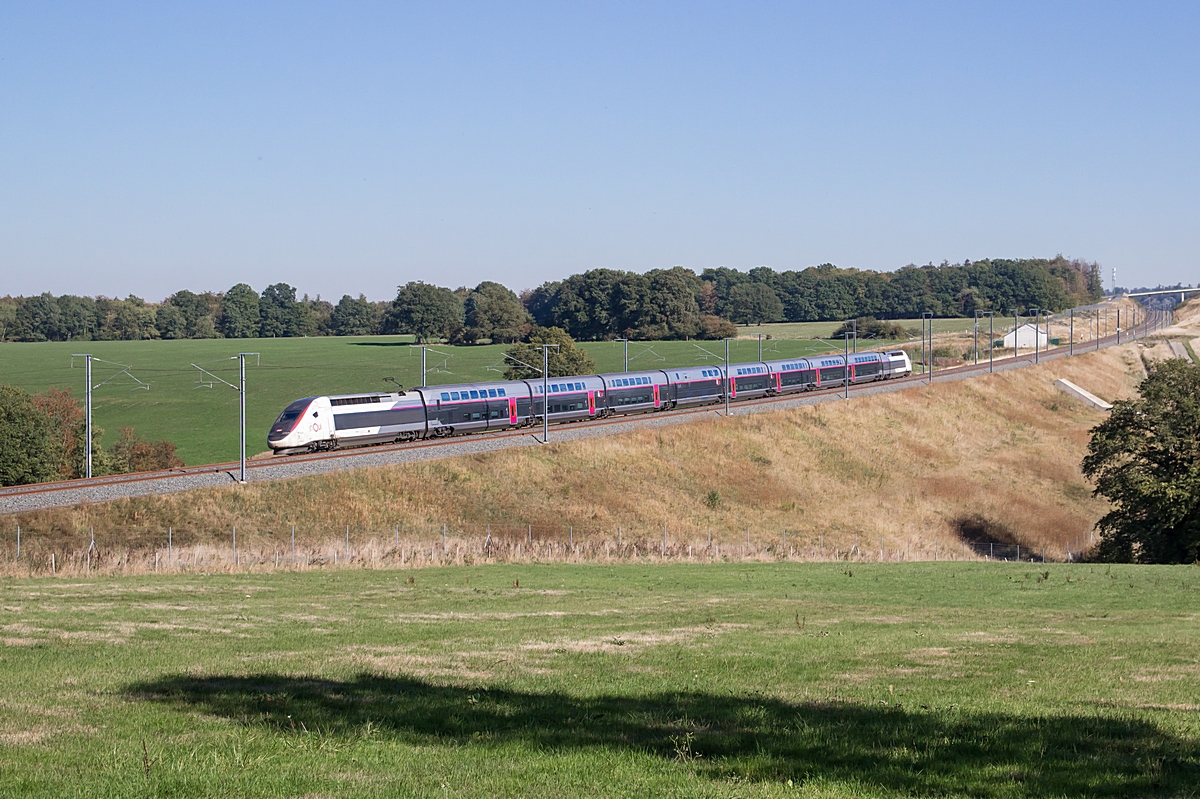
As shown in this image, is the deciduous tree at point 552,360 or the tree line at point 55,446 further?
the deciduous tree at point 552,360

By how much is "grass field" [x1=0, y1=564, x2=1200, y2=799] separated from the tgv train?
36180mm

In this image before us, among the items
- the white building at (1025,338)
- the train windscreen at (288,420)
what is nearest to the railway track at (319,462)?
the train windscreen at (288,420)

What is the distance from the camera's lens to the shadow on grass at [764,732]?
9812mm

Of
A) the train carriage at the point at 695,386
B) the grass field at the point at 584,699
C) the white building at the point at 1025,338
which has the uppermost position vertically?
the white building at the point at 1025,338

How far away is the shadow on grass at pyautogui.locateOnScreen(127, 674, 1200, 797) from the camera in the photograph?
32.2 feet

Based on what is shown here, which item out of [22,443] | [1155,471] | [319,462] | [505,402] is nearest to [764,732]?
[1155,471]

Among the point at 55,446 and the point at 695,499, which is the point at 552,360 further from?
the point at 55,446

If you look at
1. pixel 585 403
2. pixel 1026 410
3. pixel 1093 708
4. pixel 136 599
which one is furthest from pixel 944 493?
pixel 1093 708

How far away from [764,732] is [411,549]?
125ft

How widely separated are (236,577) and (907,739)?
1166 inches

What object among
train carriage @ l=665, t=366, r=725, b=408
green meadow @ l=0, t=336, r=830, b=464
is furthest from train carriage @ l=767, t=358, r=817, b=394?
green meadow @ l=0, t=336, r=830, b=464

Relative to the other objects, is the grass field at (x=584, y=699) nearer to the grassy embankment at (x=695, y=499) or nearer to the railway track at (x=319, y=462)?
the grassy embankment at (x=695, y=499)

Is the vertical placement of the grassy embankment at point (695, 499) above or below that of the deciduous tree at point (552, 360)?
below

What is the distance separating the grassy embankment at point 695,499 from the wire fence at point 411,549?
18 centimetres
